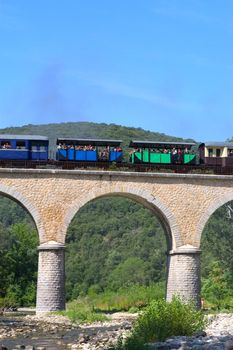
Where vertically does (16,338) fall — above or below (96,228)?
below

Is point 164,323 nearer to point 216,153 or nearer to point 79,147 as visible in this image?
point 79,147

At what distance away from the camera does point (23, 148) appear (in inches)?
1399

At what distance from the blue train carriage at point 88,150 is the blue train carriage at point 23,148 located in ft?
3.16

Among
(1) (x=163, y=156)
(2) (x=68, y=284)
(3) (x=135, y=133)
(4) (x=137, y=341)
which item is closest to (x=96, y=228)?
(2) (x=68, y=284)

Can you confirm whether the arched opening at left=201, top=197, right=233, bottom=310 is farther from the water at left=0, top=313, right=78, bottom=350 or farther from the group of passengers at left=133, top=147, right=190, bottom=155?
the water at left=0, top=313, right=78, bottom=350

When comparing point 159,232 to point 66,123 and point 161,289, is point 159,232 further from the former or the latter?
point 66,123

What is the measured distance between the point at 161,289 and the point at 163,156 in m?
9.18

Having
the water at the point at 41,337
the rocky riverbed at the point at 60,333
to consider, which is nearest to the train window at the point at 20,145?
the rocky riverbed at the point at 60,333

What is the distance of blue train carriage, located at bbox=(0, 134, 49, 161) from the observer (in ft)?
A: 115

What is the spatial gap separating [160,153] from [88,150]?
3.84 meters

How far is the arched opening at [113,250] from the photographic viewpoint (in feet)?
211

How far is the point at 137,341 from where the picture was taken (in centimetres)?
1809

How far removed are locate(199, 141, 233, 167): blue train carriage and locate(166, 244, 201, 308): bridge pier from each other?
5.33 meters

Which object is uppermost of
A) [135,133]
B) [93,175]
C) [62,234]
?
[135,133]
